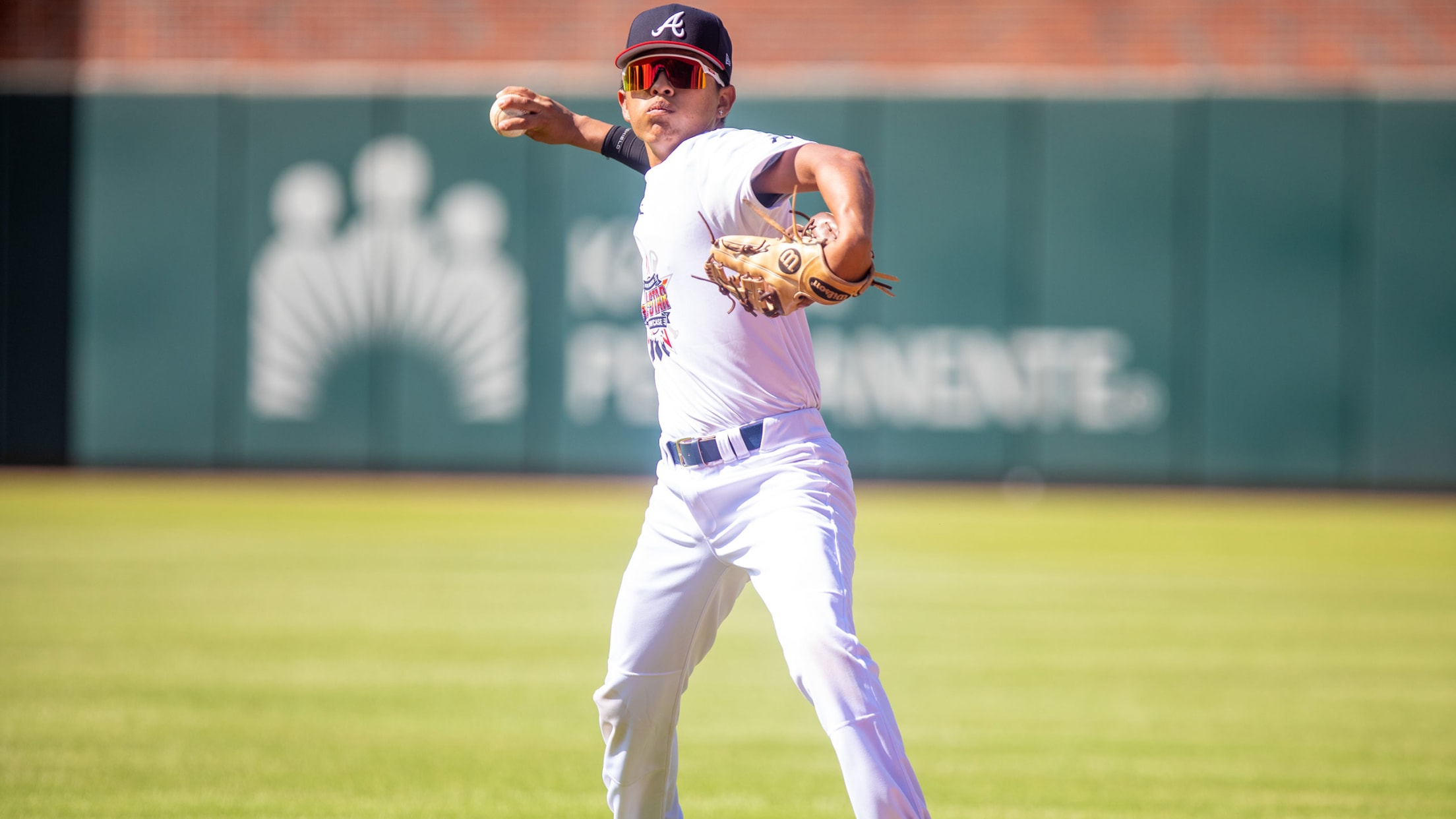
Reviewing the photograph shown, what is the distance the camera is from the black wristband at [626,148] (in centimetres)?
416

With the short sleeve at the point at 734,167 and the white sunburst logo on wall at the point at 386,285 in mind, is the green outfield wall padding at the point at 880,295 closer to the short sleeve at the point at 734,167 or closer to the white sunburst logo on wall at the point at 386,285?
the white sunburst logo on wall at the point at 386,285

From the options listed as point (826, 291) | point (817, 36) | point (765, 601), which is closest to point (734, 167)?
point (826, 291)

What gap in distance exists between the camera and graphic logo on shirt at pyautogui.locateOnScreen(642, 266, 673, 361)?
3.62 m

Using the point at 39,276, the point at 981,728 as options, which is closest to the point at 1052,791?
the point at 981,728

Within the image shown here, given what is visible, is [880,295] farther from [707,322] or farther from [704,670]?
[707,322]

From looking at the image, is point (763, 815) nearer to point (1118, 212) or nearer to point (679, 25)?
point (679, 25)

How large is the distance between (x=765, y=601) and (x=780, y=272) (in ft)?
3.06

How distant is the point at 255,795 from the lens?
4.58 m

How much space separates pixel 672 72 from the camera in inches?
143

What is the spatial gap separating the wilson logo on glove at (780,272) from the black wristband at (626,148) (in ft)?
3.15

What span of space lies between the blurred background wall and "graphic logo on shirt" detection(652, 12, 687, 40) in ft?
38.6

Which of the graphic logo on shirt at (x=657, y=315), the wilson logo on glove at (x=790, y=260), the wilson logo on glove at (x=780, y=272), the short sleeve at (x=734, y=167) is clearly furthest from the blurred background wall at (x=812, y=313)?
the wilson logo on glove at (x=790, y=260)

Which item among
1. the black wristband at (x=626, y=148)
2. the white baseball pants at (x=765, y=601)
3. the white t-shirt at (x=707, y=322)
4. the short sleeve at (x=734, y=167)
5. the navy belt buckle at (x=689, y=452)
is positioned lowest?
the white baseball pants at (x=765, y=601)

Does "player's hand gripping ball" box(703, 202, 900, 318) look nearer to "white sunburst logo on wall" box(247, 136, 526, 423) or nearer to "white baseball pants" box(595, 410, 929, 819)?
"white baseball pants" box(595, 410, 929, 819)
